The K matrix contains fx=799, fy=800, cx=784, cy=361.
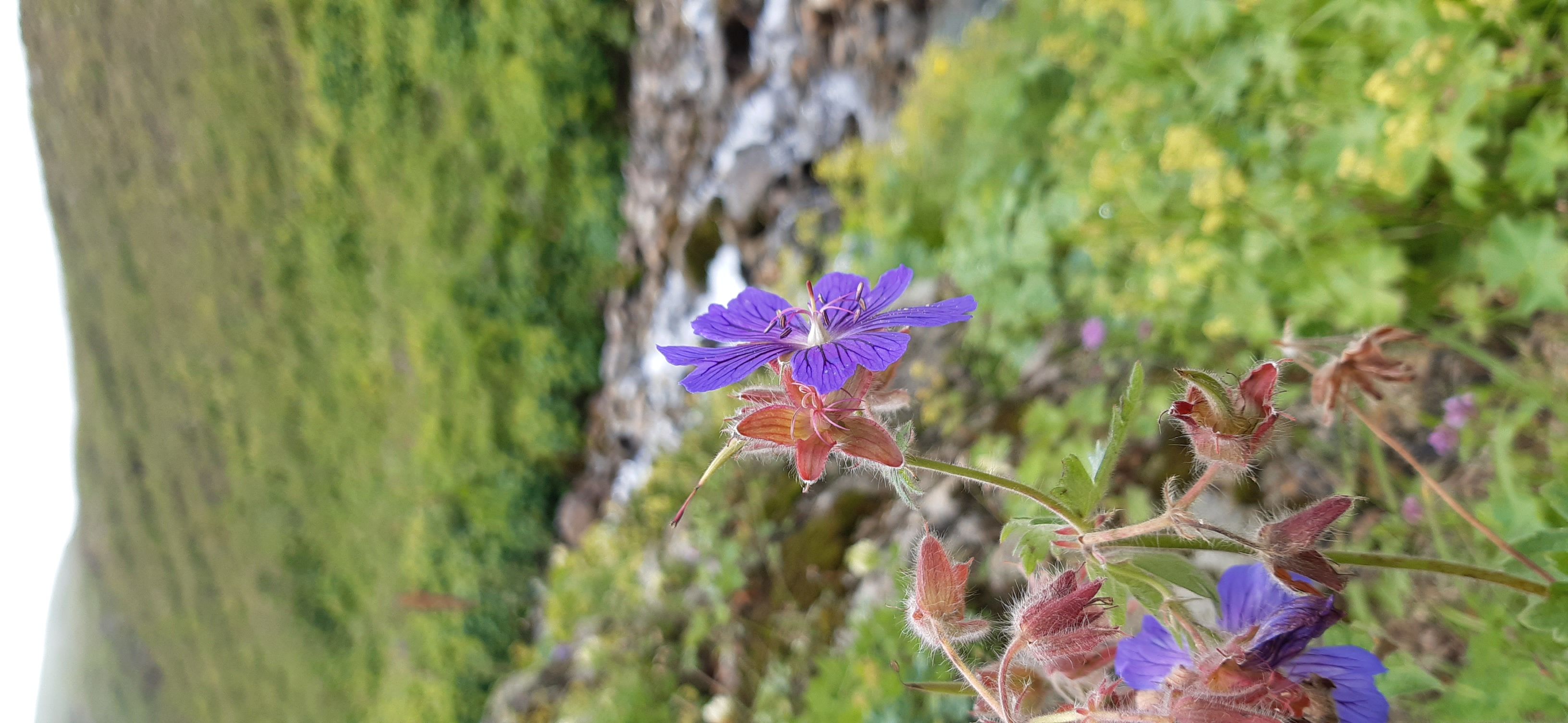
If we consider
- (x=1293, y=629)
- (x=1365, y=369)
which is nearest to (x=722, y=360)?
(x=1293, y=629)

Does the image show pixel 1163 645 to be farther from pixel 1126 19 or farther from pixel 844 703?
pixel 1126 19

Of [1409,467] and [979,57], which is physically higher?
[979,57]

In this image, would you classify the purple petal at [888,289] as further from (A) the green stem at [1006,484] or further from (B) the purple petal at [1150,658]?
(B) the purple petal at [1150,658]

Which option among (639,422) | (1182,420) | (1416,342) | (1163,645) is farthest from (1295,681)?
(639,422)

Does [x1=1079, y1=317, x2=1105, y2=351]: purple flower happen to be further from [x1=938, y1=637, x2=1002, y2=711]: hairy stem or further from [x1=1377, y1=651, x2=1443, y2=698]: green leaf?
[x1=938, y1=637, x2=1002, y2=711]: hairy stem

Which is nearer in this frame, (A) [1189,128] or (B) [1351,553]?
(B) [1351,553]

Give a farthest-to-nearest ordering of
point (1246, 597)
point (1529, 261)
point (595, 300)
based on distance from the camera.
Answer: point (595, 300), point (1529, 261), point (1246, 597)

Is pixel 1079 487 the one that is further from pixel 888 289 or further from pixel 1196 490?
pixel 888 289

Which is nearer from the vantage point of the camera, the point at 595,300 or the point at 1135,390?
the point at 1135,390
